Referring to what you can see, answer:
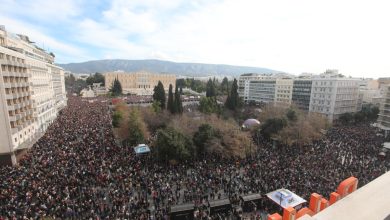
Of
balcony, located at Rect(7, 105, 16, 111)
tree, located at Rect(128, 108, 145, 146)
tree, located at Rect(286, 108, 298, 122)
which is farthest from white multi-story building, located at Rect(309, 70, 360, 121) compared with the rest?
balcony, located at Rect(7, 105, 16, 111)

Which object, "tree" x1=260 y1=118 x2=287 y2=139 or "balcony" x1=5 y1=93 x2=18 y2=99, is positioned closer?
"balcony" x1=5 y1=93 x2=18 y2=99

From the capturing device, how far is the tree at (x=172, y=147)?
21734 millimetres

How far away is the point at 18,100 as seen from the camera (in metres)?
25.6

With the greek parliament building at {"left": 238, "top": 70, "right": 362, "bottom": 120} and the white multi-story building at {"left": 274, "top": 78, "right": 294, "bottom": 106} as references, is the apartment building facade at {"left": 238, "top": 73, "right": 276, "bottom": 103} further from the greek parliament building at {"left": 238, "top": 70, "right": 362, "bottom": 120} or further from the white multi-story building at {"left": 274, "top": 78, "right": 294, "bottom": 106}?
the white multi-story building at {"left": 274, "top": 78, "right": 294, "bottom": 106}

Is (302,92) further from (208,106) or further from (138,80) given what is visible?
(138,80)

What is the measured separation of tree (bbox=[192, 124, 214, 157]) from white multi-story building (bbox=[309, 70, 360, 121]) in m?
41.0

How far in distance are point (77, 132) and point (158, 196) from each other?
20.0m

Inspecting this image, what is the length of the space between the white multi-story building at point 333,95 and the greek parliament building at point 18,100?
59.3 meters

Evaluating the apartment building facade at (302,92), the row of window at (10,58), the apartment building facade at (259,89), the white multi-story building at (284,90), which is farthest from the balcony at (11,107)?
the apartment building facade at (259,89)

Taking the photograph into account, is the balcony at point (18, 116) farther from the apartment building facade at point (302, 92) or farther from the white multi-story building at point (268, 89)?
the apartment building facade at point (302, 92)

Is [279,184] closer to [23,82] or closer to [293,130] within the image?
[293,130]

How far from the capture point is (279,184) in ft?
57.9

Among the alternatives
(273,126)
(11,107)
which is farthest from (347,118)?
(11,107)

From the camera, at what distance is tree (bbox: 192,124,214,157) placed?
24.5m
